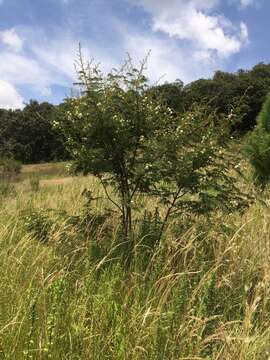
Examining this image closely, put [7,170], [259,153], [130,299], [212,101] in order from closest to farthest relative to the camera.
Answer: [130,299], [212,101], [259,153], [7,170]

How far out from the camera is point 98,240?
4512 millimetres

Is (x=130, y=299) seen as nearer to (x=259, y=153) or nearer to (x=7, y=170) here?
(x=259, y=153)

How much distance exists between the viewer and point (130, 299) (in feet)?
10.7

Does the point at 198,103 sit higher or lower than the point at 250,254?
higher

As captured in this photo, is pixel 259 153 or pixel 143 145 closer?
pixel 143 145

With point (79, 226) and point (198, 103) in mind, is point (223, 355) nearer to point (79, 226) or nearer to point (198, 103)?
point (79, 226)

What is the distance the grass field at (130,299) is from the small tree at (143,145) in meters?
0.36

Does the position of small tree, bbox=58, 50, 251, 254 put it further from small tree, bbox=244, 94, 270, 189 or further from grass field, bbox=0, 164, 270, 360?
small tree, bbox=244, 94, 270, 189

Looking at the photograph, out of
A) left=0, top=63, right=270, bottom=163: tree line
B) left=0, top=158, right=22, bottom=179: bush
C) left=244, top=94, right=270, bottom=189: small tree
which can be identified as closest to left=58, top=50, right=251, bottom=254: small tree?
left=0, top=63, right=270, bottom=163: tree line

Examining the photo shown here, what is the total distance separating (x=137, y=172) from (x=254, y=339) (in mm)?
2113

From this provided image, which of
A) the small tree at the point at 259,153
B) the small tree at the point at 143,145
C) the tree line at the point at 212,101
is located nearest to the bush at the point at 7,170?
the tree line at the point at 212,101

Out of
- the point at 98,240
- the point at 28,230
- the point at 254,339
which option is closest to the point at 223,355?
the point at 254,339

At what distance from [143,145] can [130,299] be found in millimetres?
1826

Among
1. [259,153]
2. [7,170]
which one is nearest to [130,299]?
[259,153]
